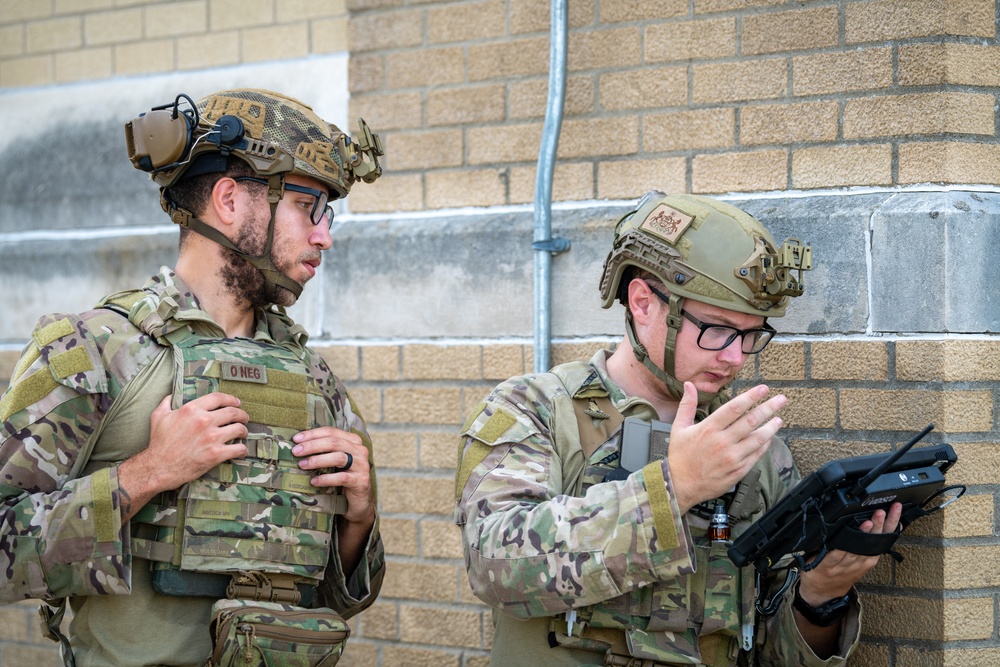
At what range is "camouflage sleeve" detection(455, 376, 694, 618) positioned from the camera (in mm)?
2607

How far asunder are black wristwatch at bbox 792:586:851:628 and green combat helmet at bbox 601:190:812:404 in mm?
590

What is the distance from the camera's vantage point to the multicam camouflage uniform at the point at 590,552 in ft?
8.61

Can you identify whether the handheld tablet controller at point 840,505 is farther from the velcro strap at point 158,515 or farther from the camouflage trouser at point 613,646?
the velcro strap at point 158,515

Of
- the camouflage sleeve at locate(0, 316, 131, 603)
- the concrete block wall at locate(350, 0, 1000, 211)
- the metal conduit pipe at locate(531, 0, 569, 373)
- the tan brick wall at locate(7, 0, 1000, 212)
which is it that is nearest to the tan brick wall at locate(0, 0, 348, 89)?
the tan brick wall at locate(7, 0, 1000, 212)

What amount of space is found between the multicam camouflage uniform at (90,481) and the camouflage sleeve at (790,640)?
1.46 metres

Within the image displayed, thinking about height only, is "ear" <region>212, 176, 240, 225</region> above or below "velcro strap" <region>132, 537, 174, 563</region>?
above

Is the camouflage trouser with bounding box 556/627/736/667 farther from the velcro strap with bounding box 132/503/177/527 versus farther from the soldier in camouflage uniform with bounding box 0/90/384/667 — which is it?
the velcro strap with bounding box 132/503/177/527

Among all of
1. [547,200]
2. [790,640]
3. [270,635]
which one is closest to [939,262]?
[790,640]

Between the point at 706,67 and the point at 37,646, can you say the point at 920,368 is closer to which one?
the point at 706,67

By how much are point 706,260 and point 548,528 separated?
0.79m

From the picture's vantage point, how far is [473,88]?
163 inches

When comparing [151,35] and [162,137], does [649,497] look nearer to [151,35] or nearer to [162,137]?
[162,137]

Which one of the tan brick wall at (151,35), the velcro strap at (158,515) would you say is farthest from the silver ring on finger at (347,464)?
the tan brick wall at (151,35)

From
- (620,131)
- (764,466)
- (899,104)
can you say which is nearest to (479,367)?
(620,131)
